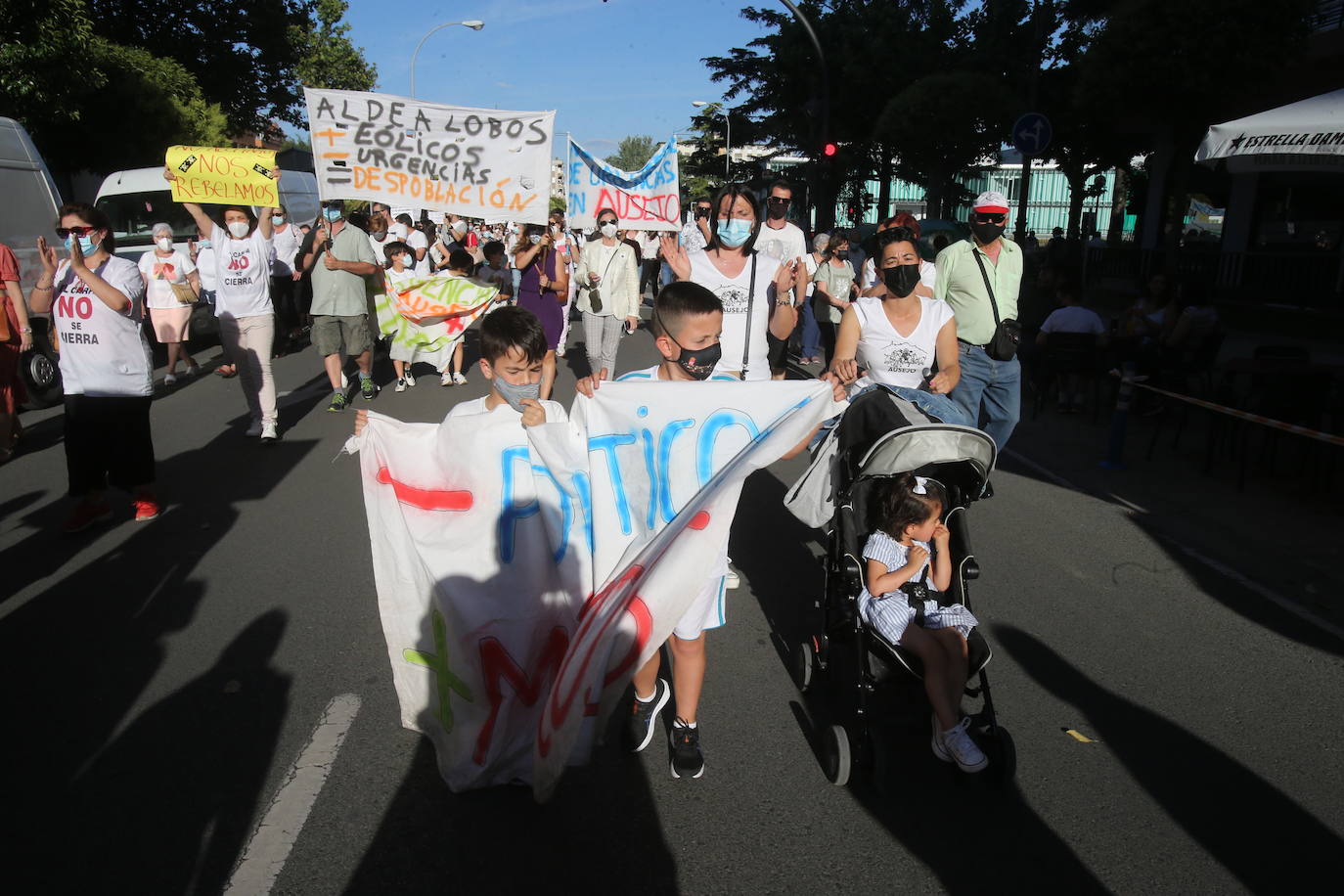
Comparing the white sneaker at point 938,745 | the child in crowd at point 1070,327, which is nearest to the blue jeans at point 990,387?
the white sneaker at point 938,745

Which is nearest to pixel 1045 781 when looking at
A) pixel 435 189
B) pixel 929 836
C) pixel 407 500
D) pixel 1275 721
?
pixel 929 836

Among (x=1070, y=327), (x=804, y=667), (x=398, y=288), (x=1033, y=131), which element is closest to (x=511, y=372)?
(x=804, y=667)

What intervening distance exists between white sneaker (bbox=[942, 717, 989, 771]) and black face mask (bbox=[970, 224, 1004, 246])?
11.3ft

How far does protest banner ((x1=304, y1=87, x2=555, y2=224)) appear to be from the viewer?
745cm

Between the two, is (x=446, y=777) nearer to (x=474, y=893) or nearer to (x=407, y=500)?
(x=474, y=893)

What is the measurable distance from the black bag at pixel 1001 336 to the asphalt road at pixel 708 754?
1.19m

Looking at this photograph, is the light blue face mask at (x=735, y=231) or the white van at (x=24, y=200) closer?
the light blue face mask at (x=735, y=231)

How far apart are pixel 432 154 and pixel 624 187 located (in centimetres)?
321

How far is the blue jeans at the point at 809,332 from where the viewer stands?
41.4 ft

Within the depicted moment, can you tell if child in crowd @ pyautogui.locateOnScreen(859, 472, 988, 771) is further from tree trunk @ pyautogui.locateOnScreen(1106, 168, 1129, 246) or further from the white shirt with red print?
tree trunk @ pyautogui.locateOnScreen(1106, 168, 1129, 246)

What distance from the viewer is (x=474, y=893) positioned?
2.74 meters

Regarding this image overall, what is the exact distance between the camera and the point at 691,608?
125 inches

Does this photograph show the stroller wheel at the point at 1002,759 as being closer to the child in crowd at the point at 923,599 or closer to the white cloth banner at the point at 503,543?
the child in crowd at the point at 923,599

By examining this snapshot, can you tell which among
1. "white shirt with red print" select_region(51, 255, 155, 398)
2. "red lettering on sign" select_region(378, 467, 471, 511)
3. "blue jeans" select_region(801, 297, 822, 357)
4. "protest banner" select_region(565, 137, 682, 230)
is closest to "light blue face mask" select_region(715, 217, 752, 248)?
"red lettering on sign" select_region(378, 467, 471, 511)
